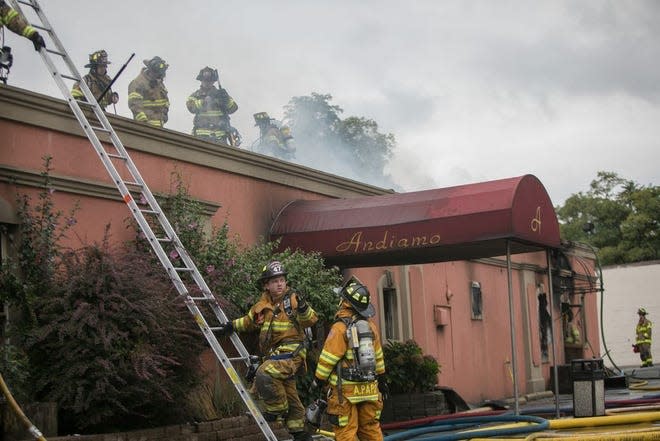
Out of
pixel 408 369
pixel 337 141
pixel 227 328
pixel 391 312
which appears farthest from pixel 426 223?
pixel 337 141

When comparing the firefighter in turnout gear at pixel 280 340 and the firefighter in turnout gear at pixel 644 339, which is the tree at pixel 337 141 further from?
the firefighter in turnout gear at pixel 280 340

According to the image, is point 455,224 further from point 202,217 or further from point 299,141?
point 299,141

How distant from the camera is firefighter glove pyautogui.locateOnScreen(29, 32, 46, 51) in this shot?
10.2 metres

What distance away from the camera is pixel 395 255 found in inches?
573

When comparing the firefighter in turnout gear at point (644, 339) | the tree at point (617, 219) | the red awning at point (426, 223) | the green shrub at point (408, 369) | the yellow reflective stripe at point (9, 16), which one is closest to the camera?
the yellow reflective stripe at point (9, 16)

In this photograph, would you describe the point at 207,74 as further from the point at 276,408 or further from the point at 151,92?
the point at 276,408

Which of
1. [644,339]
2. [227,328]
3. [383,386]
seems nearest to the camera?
[227,328]

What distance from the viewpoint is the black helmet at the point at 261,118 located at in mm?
23828

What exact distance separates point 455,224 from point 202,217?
331 centimetres

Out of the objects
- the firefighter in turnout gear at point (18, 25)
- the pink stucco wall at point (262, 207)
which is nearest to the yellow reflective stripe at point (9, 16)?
the firefighter in turnout gear at point (18, 25)

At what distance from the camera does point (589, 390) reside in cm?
1305

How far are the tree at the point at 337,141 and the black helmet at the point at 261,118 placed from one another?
9.34 meters

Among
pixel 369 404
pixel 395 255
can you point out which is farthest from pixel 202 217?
pixel 369 404

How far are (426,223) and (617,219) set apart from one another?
4010cm
